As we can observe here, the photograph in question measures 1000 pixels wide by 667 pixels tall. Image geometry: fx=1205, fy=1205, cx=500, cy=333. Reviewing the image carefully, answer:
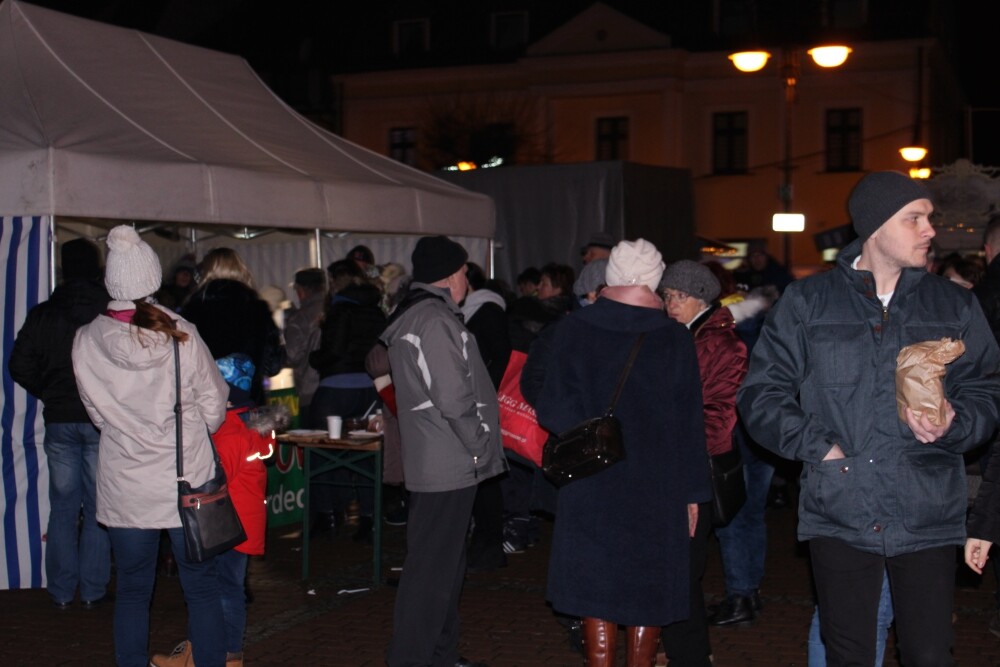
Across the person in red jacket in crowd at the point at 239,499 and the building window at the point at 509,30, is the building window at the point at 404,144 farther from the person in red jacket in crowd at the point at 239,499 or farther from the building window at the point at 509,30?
the person in red jacket in crowd at the point at 239,499

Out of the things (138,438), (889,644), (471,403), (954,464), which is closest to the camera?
(954,464)

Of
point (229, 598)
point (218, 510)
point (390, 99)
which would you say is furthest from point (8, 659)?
point (390, 99)

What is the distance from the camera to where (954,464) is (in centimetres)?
386

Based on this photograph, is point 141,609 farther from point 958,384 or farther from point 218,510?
point 958,384

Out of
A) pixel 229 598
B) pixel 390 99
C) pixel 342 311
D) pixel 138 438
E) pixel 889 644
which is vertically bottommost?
pixel 889 644

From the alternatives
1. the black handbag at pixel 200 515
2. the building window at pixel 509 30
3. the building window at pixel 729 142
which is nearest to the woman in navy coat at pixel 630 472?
the black handbag at pixel 200 515

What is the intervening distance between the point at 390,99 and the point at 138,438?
34701 millimetres

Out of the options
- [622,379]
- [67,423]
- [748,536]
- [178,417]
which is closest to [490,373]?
[748,536]

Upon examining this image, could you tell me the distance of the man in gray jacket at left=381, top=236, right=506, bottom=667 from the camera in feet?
17.7

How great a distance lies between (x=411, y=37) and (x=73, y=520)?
33611mm

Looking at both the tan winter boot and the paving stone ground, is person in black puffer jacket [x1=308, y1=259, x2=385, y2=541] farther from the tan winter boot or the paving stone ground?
the tan winter boot

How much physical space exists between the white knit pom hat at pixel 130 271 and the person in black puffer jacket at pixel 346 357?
12.4ft

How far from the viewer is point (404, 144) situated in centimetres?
3850

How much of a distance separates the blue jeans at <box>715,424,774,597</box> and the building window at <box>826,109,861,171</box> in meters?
28.8
